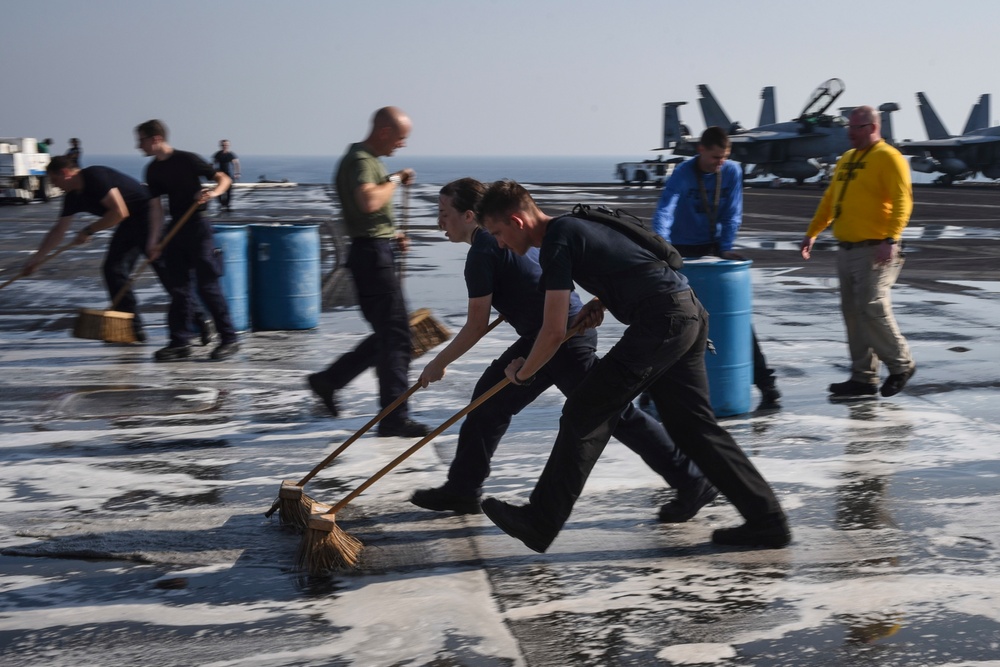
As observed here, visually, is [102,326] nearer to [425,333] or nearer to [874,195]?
[425,333]

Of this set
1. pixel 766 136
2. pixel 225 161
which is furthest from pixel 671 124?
pixel 225 161

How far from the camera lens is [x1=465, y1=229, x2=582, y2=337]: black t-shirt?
4922mm

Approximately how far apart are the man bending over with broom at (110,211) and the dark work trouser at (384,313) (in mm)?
3027

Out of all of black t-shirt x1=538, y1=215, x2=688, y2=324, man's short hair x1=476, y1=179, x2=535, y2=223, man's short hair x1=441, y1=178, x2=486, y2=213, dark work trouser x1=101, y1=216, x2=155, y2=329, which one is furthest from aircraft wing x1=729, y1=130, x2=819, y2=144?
man's short hair x1=476, y1=179, x2=535, y2=223

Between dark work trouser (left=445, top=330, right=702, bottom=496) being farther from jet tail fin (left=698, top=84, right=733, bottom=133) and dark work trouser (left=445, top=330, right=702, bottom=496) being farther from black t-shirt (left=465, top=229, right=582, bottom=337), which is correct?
jet tail fin (left=698, top=84, right=733, bottom=133)

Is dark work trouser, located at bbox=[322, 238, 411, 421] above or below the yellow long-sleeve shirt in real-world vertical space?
below

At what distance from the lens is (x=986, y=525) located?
4898 mm

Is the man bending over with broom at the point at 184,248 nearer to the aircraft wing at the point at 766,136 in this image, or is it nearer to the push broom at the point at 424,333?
the push broom at the point at 424,333

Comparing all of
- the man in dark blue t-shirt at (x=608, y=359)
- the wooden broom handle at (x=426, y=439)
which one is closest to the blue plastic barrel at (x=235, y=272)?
the wooden broom handle at (x=426, y=439)

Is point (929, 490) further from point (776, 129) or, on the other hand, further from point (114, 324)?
point (776, 129)

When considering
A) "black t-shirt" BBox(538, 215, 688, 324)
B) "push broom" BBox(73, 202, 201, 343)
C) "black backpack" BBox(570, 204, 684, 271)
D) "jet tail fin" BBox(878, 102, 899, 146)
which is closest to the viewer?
"black t-shirt" BBox(538, 215, 688, 324)

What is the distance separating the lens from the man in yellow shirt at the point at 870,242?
716 cm

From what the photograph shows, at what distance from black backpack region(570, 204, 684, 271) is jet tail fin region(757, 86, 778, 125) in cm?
8504

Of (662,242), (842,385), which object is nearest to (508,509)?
(662,242)
